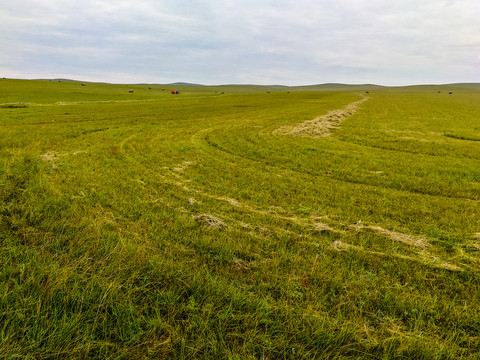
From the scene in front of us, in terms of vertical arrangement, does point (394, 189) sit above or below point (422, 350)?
above

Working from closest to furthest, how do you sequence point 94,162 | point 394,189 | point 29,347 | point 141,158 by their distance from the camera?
point 29,347 < point 394,189 < point 94,162 < point 141,158

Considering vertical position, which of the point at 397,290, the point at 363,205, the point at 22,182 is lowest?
the point at 397,290

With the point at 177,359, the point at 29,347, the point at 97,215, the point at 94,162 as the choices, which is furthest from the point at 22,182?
the point at 177,359

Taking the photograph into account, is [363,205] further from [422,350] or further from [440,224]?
[422,350]

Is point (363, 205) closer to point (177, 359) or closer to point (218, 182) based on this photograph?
point (218, 182)

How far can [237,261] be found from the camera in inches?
180

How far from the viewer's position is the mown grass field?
271 centimetres

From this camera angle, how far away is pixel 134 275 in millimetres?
3395

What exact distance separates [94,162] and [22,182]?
3.74 meters

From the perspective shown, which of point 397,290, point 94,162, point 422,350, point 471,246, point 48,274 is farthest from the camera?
point 94,162

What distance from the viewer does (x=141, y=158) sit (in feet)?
37.4

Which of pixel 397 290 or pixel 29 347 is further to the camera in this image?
pixel 397 290

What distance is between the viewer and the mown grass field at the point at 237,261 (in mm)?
2713

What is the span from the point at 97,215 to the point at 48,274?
286 cm
